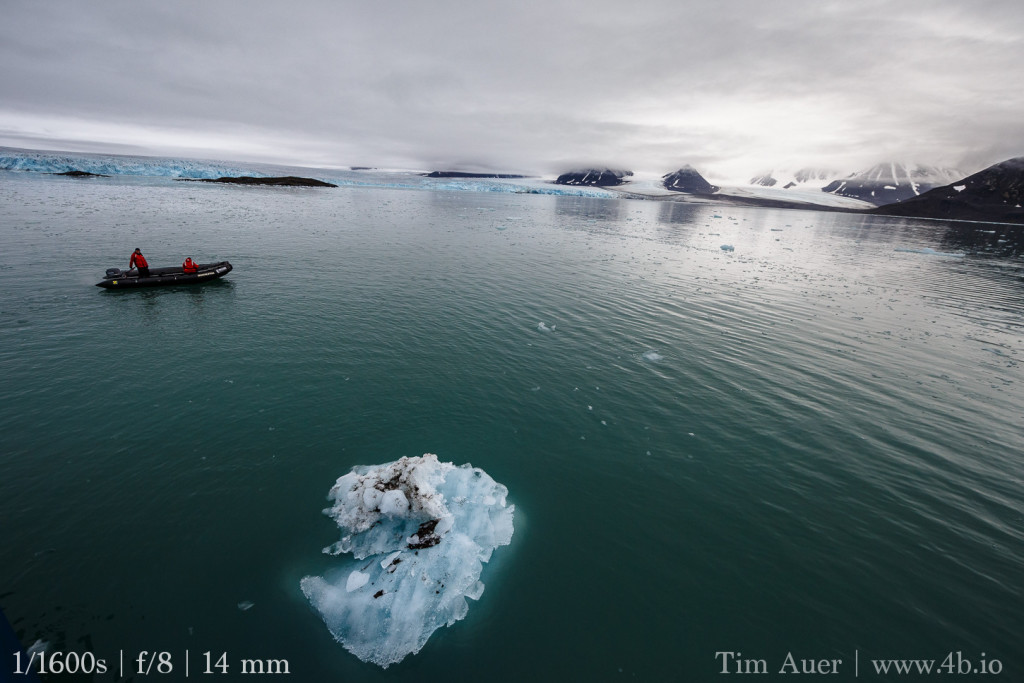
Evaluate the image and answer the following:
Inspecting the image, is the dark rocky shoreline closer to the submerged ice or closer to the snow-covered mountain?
the submerged ice

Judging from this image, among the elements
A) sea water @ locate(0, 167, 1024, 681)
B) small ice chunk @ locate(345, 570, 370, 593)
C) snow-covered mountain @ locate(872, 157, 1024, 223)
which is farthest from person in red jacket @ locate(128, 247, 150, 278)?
snow-covered mountain @ locate(872, 157, 1024, 223)

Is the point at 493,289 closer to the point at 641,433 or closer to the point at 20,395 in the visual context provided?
the point at 641,433

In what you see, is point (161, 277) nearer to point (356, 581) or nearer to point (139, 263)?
Answer: point (139, 263)

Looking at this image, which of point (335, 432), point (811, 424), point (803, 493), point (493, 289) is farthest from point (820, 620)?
point (493, 289)

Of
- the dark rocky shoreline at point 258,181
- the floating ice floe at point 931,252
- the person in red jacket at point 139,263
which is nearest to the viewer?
the person in red jacket at point 139,263

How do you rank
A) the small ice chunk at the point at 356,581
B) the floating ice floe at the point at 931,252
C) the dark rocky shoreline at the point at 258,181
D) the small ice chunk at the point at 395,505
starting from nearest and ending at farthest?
the small ice chunk at the point at 356,581
the small ice chunk at the point at 395,505
the floating ice floe at the point at 931,252
the dark rocky shoreline at the point at 258,181

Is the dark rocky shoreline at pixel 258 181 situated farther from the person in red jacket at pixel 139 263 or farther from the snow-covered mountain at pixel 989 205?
the snow-covered mountain at pixel 989 205

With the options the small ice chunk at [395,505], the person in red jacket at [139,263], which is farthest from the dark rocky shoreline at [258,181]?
the small ice chunk at [395,505]

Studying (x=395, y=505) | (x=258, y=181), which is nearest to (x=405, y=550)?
(x=395, y=505)
